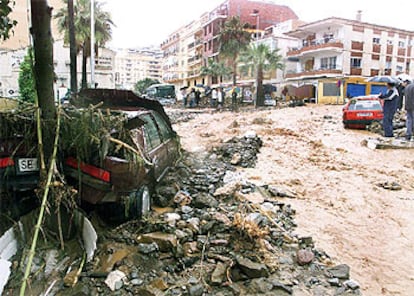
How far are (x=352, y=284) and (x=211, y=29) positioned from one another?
55584mm

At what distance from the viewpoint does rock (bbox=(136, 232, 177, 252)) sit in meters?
3.67

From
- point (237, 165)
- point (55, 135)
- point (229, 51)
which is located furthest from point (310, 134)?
point (229, 51)

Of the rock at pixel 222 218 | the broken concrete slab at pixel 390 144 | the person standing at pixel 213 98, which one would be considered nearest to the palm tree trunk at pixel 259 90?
the person standing at pixel 213 98

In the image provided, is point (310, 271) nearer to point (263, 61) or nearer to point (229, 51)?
point (263, 61)

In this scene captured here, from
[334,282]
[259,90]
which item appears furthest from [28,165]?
[259,90]

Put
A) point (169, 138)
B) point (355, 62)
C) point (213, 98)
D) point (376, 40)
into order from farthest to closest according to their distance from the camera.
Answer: point (376, 40)
point (355, 62)
point (213, 98)
point (169, 138)

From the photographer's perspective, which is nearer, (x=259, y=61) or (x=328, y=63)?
(x=259, y=61)

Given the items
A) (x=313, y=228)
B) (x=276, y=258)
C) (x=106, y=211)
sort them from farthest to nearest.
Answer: (x=313, y=228) < (x=106, y=211) < (x=276, y=258)

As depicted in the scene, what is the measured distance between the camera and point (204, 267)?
349 centimetres

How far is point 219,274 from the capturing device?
3.31 metres

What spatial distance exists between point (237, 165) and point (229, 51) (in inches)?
1435

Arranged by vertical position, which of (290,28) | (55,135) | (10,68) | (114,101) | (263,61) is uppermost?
(290,28)

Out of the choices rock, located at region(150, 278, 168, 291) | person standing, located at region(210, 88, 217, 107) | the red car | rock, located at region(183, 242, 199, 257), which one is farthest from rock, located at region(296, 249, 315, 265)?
person standing, located at region(210, 88, 217, 107)

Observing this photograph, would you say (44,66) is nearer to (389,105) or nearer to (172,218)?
(172,218)
